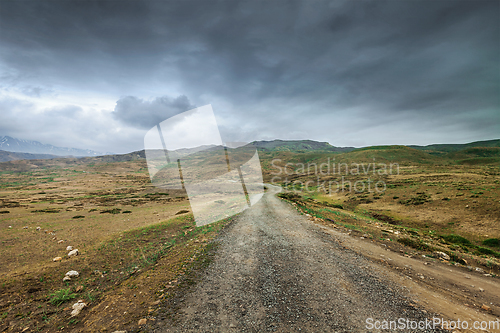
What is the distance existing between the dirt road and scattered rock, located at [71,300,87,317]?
3322mm

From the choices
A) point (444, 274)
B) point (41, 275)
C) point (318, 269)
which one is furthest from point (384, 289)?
point (41, 275)

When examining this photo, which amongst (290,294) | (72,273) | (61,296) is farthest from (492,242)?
(72,273)

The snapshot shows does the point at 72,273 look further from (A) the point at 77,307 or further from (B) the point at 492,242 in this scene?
(B) the point at 492,242

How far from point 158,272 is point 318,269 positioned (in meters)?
7.57

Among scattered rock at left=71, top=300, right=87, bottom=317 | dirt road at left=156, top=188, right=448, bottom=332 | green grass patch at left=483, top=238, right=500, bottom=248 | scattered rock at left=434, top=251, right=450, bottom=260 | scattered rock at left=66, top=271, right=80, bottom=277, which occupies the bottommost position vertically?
green grass patch at left=483, top=238, right=500, bottom=248

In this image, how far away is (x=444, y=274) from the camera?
9.11 metres

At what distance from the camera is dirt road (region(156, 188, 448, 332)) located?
5500mm

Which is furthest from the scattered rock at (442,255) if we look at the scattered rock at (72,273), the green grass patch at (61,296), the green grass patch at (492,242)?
the scattered rock at (72,273)

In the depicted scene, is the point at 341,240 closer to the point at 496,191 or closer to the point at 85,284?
the point at 85,284

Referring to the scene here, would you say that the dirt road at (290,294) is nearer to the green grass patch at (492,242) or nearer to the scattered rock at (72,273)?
the scattered rock at (72,273)

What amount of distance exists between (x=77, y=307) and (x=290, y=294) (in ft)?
25.1

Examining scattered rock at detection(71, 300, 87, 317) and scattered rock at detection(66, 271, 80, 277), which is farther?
scattered rock at detection(66, 271, 80, 277)

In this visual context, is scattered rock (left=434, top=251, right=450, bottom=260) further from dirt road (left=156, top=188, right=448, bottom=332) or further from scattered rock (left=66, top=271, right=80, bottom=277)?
scattered rock (left=66, top=271, right=80, bottom=277)

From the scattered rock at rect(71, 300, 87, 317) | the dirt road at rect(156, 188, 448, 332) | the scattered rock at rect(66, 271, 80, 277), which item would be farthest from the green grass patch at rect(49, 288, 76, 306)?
the dirt road at rect(156, 188, 448, 332)
